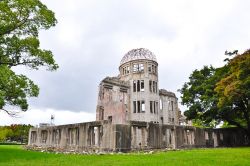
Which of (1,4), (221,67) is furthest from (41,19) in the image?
(221,67)

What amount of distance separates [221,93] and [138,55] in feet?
64.2

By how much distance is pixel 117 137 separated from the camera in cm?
1650

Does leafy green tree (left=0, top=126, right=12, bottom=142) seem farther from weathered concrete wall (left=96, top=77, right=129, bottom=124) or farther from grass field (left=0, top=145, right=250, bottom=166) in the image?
grass field (left=0, top=145, right=250, bottom=166)

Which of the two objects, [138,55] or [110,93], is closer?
[110,93]

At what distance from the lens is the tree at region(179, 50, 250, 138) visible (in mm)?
23344

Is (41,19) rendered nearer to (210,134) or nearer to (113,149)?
(113,149)

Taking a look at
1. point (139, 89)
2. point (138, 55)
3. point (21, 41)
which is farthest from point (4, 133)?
point (21, 41)

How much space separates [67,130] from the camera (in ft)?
67.5

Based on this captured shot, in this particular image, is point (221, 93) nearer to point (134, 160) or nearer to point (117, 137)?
point (117, 137)

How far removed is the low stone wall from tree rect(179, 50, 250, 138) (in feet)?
13.3

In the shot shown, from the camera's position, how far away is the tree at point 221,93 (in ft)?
76.6

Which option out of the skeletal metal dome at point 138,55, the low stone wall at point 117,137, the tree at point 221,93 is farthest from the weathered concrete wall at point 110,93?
the low stone wall at point 117,137

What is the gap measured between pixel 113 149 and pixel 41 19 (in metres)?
9.38

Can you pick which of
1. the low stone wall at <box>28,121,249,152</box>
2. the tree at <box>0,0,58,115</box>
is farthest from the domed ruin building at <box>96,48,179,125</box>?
the tree at <box>0,0,58,115</box>
